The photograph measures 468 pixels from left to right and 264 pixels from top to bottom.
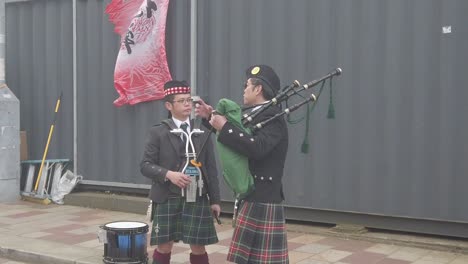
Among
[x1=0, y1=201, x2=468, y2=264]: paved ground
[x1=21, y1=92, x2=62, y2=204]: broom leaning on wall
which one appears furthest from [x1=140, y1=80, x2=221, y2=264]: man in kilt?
[x1=21, y1=92, x2=62, y2=204]: broom leaning on wall

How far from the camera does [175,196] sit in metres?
5.00

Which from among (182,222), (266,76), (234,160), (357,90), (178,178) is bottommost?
(182,222)

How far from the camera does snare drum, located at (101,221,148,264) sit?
5746 millimetres

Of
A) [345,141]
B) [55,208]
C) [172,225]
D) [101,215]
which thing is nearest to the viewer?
[172,225]

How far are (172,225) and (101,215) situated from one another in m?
4.33

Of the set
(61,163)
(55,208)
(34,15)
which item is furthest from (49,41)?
(55,208)

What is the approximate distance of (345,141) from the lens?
7.46 metres

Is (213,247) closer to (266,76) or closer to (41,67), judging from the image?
(266,76)

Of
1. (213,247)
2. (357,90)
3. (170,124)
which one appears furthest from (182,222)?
(357,90)

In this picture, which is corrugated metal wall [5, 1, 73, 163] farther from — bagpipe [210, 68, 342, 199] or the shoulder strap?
bagpipe [210, 68, 342, 199]

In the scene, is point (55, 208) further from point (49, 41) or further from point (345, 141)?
point (345, 141)

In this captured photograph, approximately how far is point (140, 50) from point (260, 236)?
562cm

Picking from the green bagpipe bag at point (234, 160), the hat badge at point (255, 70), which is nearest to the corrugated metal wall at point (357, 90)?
the hat badge at point (255, 70)

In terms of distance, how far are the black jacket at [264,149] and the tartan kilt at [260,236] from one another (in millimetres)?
71
